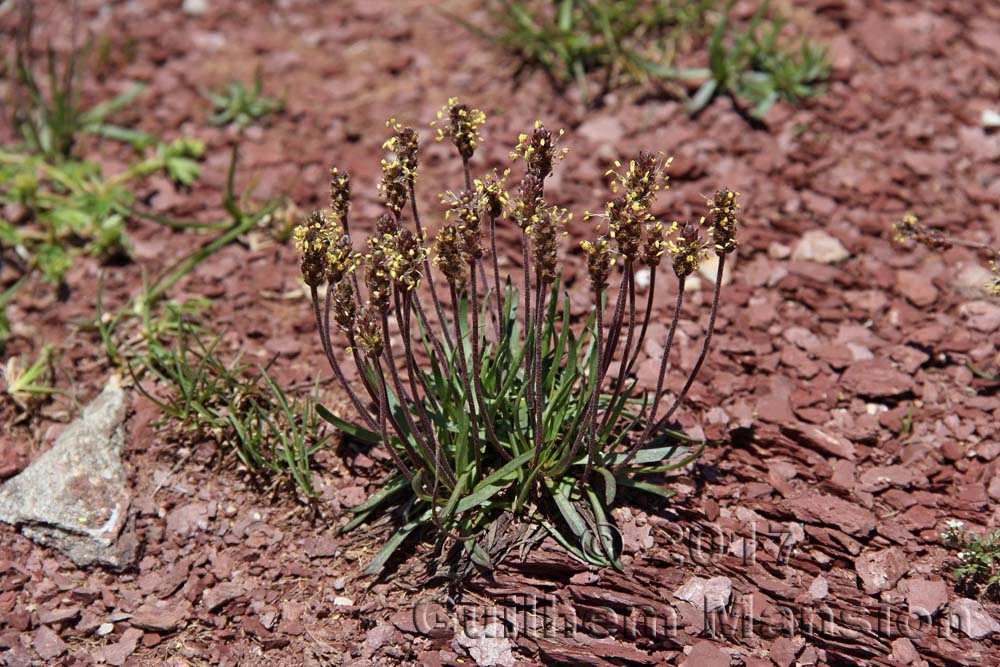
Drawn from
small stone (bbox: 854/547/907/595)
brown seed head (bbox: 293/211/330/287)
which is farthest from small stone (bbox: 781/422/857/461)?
brown seed head (bbox: 293/211/330/287)

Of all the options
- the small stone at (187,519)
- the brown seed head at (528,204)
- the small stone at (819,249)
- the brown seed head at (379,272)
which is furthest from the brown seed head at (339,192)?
the small stone at (819,249)

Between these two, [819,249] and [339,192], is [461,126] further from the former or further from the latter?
[819,249]

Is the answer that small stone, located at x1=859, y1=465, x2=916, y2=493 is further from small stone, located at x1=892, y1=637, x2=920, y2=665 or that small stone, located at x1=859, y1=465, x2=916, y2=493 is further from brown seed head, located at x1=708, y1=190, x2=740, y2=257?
brown seed head, located at x1=708, y1=190, x2=740, y2=257

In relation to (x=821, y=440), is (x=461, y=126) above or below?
above

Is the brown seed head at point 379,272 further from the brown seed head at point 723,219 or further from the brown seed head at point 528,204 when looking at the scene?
the brown seed head at point 723,219

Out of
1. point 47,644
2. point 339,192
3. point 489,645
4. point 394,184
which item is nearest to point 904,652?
point 489,645
